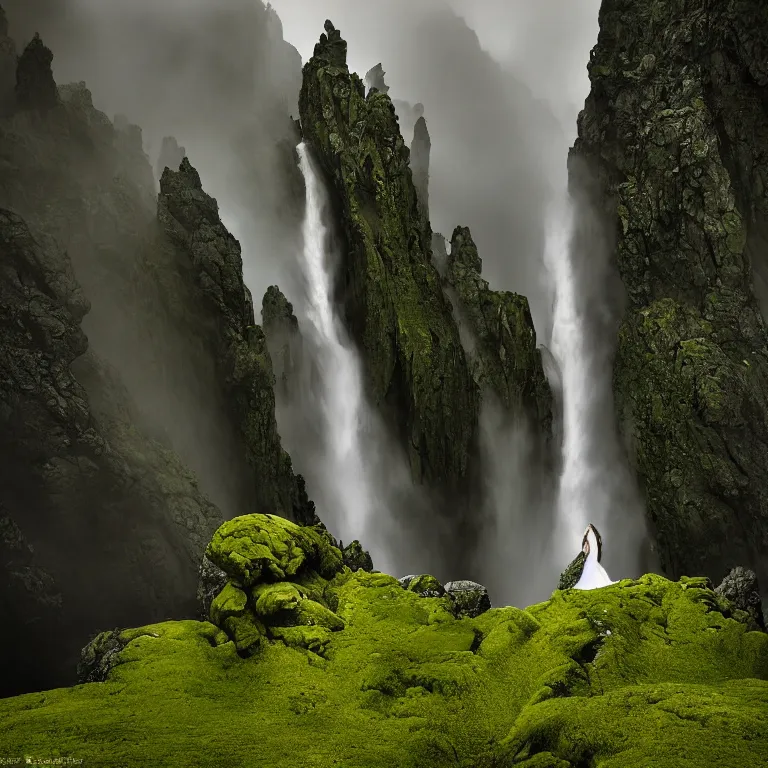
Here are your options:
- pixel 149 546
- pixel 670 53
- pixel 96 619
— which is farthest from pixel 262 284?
pixel 670 53

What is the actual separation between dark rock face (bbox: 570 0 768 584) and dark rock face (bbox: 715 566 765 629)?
35.7 meters

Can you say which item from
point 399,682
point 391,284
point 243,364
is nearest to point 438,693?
point 399,682

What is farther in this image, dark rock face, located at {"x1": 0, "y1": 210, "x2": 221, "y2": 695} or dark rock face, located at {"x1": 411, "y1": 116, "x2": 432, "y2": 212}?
dark rock face, located at {"x1": 411, "y1": 116, "x2": 432, "y2": 212}

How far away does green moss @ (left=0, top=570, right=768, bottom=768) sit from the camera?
12.1 m

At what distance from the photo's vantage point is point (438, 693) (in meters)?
15.1

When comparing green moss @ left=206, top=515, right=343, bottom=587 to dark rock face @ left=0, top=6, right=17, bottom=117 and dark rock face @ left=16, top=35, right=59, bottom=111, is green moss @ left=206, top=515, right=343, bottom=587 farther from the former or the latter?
dark rock face @ left=16, top=35, right=59, bottom=111

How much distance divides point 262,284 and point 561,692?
181ft

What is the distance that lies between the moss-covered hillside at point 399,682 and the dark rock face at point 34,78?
45.2 metres

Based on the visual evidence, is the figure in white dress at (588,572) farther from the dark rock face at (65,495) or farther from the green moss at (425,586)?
the dark rock face at (65,495)

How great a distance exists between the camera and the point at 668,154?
2302 inches

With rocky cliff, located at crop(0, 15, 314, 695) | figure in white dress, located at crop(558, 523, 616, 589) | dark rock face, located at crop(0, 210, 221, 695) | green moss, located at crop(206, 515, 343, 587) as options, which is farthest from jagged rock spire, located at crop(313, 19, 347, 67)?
green moss, located at crop(206, 515, 343, 587)

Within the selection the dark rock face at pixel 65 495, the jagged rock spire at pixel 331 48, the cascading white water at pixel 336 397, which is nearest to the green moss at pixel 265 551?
the dark rock face at pixel 65 495

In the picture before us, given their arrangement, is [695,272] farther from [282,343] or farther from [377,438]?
[282,343]

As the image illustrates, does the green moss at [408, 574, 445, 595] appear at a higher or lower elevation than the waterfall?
lower
